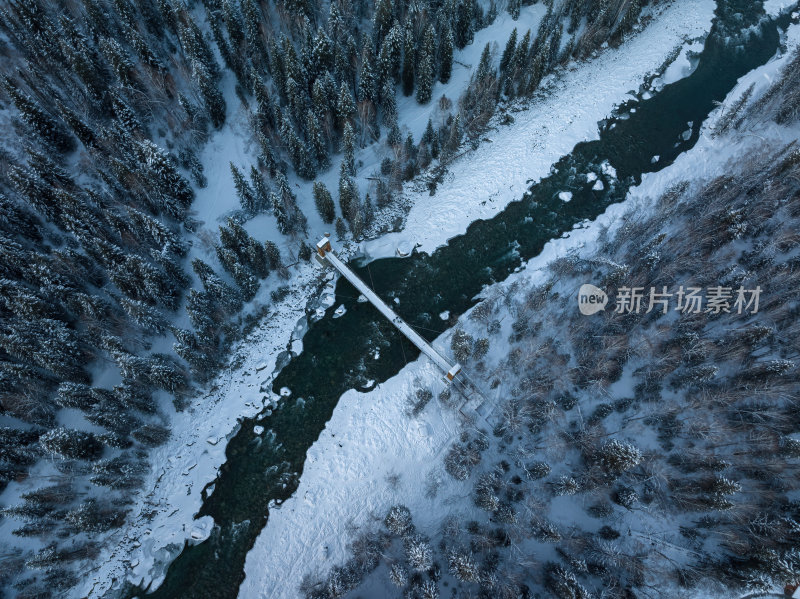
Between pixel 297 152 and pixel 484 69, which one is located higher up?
pixel 297 152

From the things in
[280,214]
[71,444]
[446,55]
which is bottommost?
[71,444]

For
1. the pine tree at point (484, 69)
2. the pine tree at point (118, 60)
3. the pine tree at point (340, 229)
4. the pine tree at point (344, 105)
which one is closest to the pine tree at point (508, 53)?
the pine tree at point (484, 69)

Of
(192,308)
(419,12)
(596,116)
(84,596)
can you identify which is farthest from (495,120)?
(84,596)

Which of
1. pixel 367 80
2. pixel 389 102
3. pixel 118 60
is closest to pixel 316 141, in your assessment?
pixel 367 80

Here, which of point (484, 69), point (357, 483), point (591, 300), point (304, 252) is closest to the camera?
point (357, 483)

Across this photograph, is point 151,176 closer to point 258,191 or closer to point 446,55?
point 258,191

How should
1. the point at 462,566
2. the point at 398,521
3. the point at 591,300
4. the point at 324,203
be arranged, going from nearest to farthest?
the point at 462,566 → the point at 398,521 → the point at 591,300 → the point at 324,203
